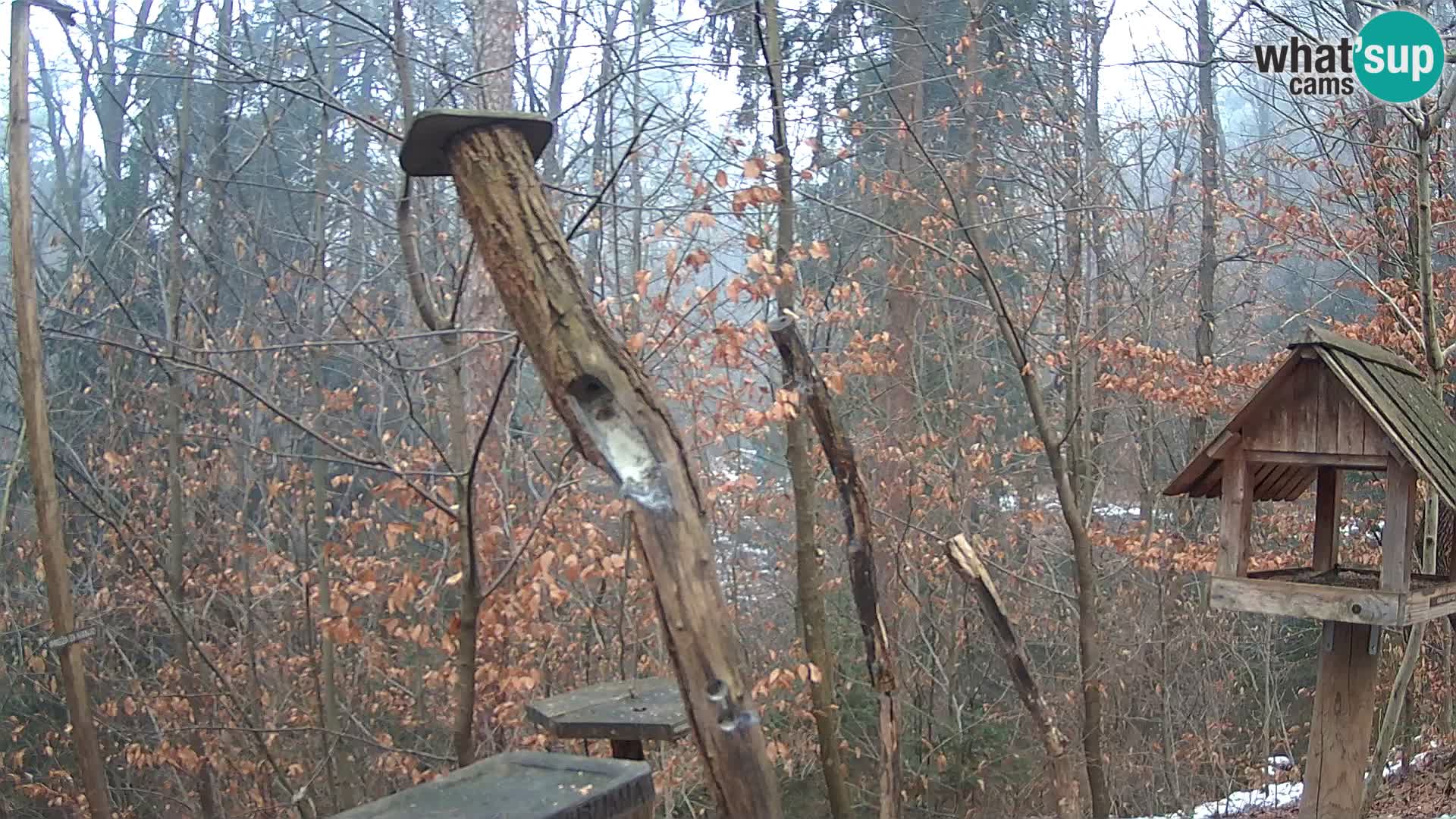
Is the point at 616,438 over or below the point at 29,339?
below

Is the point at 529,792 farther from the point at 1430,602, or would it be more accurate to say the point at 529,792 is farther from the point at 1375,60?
the point at 1375,60

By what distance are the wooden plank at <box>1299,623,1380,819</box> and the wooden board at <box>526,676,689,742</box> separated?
2.32 m

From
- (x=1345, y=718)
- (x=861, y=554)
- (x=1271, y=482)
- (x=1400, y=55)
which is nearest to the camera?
(x=1345, y=718)

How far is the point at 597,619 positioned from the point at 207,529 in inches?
121

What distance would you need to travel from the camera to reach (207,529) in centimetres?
806

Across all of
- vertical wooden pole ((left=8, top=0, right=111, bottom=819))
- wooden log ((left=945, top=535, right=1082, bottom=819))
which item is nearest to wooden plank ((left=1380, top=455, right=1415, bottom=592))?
wooden log ((left=945, top=535, right=1082, bottom=819))

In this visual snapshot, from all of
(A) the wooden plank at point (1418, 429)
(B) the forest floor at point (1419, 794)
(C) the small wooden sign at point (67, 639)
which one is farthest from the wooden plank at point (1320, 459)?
(C) the small wooden sign at point (67, 639)

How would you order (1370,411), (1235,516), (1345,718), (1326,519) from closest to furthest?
(1370,411) < (1235,516) < (1345,718) < (1326,519)

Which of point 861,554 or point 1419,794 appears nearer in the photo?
point 861,554

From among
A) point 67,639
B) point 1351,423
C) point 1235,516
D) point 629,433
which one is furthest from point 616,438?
point 67,639

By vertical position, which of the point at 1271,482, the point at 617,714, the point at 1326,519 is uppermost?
the point at 1271,482

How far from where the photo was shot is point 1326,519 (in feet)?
13.7

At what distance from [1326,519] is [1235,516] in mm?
597

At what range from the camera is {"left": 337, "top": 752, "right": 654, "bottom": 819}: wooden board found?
8.26ft
